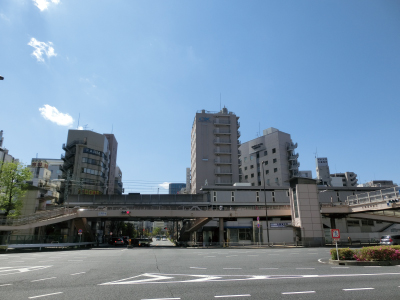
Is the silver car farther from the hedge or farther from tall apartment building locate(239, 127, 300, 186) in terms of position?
tall apartment building locate(239, 127, 300, 186)

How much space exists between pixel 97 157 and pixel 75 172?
7.25 meters

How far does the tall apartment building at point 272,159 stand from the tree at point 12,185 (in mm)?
55352

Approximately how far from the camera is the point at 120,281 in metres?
10.1

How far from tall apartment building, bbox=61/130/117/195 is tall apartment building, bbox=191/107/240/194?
87.7 feet

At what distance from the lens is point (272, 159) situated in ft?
283

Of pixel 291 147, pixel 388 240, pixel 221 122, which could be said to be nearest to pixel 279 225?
pixel 388 240

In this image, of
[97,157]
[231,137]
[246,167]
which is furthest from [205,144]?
[97,157]

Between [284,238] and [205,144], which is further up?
[205,144]

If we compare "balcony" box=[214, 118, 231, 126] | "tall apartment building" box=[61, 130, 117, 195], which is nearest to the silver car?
"balcony" box=[214, 118, 231, 126]

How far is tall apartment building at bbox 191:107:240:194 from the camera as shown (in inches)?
3083

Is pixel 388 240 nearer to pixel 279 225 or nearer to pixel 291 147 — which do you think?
pixel 279 225

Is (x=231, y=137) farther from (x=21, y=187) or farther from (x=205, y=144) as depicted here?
(x=21, y=187)

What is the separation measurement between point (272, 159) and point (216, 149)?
18.6 metres

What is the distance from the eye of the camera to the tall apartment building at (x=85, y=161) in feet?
240
